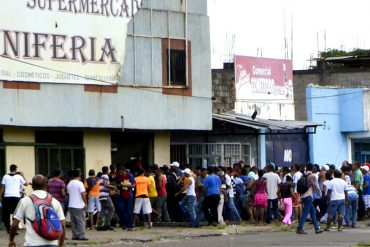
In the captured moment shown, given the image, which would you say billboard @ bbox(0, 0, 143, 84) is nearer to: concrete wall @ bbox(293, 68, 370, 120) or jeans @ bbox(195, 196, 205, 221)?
jeans @ bbox(195, 196, 205, 221)

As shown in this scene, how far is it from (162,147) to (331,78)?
15.5 m

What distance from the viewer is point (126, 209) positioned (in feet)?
98.9

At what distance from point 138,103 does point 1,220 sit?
19.8 feet

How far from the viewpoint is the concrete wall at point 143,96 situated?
3186 cm

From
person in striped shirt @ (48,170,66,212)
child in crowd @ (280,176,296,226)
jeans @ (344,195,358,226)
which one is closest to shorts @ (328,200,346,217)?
jeans @ (344,195,358,226)

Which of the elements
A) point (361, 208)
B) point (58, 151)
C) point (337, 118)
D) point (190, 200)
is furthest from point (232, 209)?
point (337, 118)

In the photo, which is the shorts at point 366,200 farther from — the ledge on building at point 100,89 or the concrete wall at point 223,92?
the ledge on building at point 100,89

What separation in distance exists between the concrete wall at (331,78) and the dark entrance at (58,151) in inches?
612

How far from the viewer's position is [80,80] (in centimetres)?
3281

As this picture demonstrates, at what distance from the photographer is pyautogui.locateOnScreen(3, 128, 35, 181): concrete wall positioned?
103 feet

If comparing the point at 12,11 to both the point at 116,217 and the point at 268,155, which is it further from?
the point at 268,155

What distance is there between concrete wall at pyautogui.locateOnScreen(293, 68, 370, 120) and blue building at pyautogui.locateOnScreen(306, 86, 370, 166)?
235cm

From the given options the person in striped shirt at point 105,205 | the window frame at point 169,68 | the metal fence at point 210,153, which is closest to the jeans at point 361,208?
the metal fence at point 210,153

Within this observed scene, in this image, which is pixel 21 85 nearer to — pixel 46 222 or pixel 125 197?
pixel 125 197
